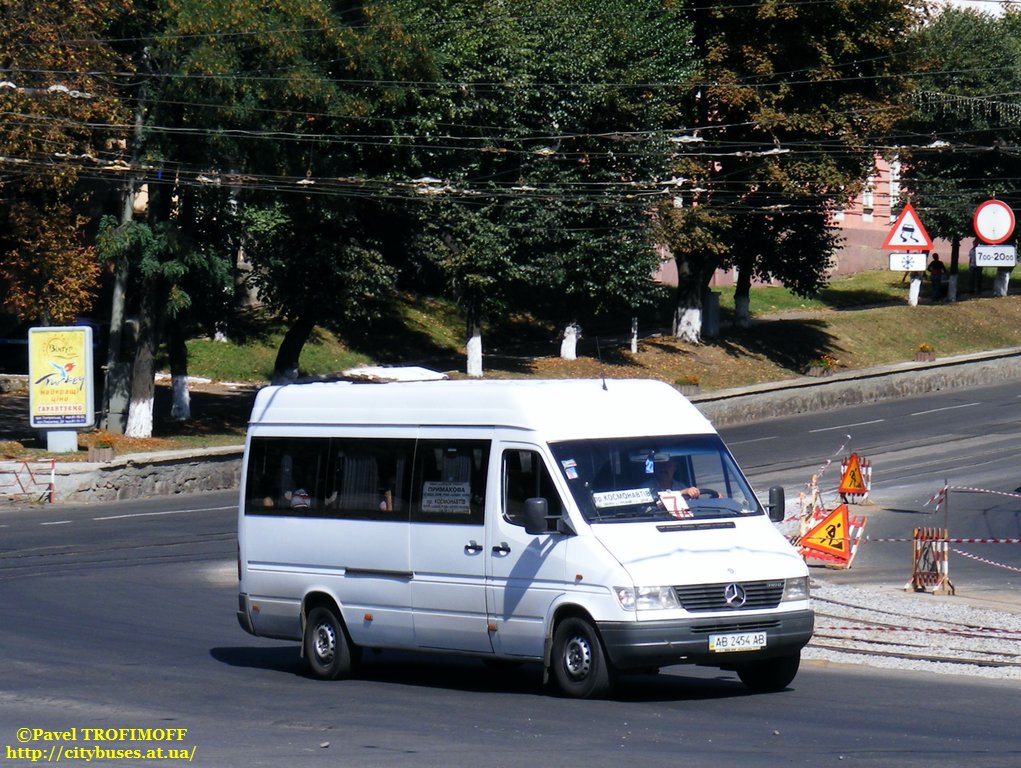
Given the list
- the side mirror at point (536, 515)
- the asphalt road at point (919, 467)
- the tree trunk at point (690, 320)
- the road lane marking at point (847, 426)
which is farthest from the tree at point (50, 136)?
the tree trunk at point (690, 320)

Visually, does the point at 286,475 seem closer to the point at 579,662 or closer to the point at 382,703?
the point at 382,703

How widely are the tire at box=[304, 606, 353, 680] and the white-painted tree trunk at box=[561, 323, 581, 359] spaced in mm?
31379

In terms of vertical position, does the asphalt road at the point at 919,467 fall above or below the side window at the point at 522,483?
below

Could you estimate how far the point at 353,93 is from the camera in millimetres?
34031

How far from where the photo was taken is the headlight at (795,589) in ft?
35.0

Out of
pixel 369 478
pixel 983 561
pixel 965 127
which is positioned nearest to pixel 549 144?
pixel 965 127

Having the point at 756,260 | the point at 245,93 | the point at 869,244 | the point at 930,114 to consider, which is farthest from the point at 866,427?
the point at 869,244

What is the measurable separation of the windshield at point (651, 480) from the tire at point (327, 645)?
2.84 m

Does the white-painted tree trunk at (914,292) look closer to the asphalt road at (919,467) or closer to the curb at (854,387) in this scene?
the curb at (854,387)

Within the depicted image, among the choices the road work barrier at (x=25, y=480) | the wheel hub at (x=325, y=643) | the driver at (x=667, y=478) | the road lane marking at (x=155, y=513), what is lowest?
the road lane marking at (x=155, y=513)

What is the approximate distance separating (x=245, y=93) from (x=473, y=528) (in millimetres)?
22400

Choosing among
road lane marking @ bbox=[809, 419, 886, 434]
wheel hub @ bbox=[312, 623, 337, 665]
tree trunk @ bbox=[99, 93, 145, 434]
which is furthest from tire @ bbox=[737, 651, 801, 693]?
road lane marking @ bbox=[809, 419, 886, 434]

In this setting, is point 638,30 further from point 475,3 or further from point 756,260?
point 756,260

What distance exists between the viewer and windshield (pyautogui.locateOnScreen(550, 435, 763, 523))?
430 inches
